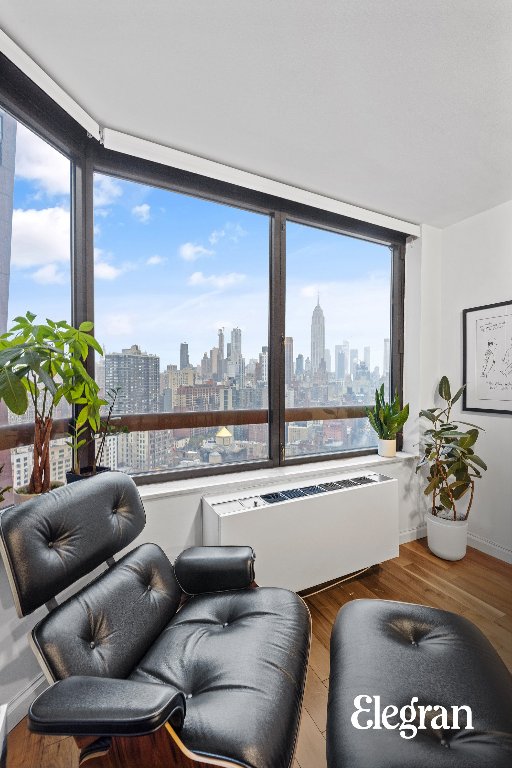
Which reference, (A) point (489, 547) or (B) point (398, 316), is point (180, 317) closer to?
(B) point (398, 316)

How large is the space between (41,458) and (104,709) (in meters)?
0.99

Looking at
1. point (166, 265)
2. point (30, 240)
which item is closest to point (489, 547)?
point (166, 265)

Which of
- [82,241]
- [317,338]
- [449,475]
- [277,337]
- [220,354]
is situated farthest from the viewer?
[317,338]

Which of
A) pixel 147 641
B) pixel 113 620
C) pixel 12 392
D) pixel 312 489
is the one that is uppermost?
pixel 12 392

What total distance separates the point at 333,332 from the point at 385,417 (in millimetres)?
805

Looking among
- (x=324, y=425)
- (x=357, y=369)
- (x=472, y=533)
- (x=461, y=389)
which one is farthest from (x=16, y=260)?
(x=472, y=533)

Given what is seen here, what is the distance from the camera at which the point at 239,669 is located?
1.02 meters

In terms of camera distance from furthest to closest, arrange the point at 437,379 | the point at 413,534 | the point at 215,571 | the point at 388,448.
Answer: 1. the point at 437,379
2. the point at 413,534
3. the point at 388,448
4. the point at 215,571

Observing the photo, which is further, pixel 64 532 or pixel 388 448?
pixel 388 448

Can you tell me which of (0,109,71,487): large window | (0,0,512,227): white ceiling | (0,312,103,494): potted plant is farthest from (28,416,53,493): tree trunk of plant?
(0,0,512,227): white ceiling

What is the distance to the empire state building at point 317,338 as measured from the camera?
275 cm

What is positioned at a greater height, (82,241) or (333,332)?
(82,241)

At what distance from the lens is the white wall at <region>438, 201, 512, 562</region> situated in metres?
2.61

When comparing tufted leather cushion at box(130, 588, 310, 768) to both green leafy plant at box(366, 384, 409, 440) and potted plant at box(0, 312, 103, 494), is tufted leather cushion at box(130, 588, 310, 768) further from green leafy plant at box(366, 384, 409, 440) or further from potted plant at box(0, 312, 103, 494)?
green leafy plant at box(366, 384, 409, 440)
